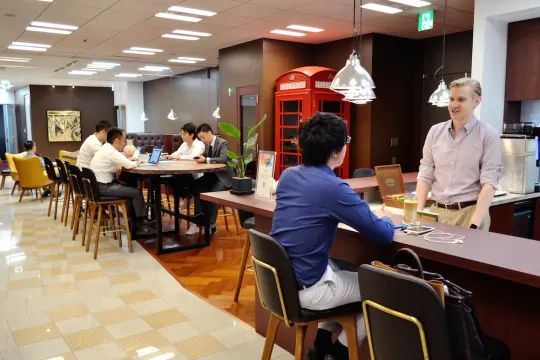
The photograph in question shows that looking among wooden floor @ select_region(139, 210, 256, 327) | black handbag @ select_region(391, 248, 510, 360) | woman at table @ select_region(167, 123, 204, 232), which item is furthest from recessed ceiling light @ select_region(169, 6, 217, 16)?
black handbag @ select_region(391, 248, 510, 360)

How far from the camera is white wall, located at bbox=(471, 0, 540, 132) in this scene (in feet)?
15.7

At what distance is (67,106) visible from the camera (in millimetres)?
15742

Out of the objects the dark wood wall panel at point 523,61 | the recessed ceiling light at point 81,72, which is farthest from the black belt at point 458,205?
the recessed ceiling light at point 81,72

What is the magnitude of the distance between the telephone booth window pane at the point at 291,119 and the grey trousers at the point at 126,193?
115 inches

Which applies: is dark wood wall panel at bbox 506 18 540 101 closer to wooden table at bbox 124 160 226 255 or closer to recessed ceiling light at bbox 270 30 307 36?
recessed ceiling light at bbox 270 30 307 36

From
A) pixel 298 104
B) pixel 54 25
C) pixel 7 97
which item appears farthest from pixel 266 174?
pixel 7 97

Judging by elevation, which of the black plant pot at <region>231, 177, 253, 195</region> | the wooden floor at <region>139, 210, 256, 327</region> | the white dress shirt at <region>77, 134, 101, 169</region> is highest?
the white dress shirt at <region>77, 134, 101, 169</region>

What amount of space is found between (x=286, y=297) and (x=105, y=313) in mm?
2019

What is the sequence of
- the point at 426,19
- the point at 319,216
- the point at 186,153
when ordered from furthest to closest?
1. the point at 186,153
2. the point at 426,19
3. the point at 319,216

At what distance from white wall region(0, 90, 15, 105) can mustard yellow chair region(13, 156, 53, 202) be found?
11.1 m

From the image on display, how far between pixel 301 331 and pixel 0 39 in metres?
7.70

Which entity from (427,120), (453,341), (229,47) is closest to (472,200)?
(453,341)

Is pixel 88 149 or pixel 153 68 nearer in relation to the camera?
pixel 88 149

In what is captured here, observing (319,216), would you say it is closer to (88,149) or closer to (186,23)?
(88,149)
